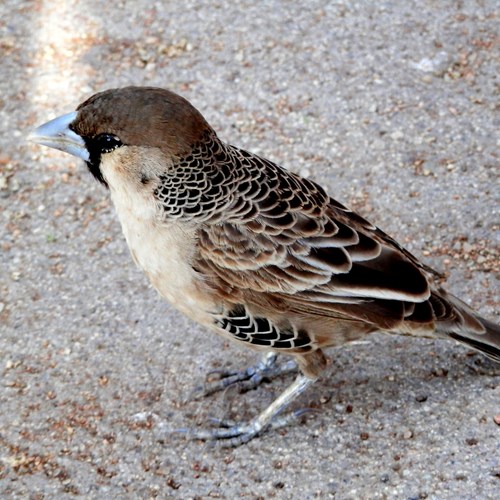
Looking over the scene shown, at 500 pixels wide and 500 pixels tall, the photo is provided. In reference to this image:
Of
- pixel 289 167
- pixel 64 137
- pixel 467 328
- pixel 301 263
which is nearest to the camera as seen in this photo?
pixel 301 263

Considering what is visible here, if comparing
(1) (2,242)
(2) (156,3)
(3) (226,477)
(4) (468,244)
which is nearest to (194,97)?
(2) (156,3)

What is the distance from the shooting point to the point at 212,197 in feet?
16.1

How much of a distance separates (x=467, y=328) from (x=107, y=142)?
2354mm

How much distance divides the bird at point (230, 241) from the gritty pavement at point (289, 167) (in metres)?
0.70

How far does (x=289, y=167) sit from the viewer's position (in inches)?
289

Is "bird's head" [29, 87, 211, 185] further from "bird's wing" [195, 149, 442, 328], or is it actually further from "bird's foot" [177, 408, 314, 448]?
"bird's foot" [177, 408, 314, 448]

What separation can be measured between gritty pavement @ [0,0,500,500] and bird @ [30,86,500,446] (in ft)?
2.29

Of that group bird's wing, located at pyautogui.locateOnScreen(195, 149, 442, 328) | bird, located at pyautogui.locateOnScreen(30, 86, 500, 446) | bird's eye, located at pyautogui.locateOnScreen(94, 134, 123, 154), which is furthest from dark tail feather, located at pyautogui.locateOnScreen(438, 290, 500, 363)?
bird's eye, located at pyautogui.locateOnScreen(94, 134, 123, 154)

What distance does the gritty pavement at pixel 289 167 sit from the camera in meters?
5.10

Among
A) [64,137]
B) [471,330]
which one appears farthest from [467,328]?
[64,137]

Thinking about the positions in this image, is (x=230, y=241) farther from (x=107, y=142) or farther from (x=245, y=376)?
(x=245, y=376)

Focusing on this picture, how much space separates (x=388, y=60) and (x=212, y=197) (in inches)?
152

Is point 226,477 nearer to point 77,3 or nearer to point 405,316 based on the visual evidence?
point 405,316

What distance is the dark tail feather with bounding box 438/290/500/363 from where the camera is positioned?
5211mm
